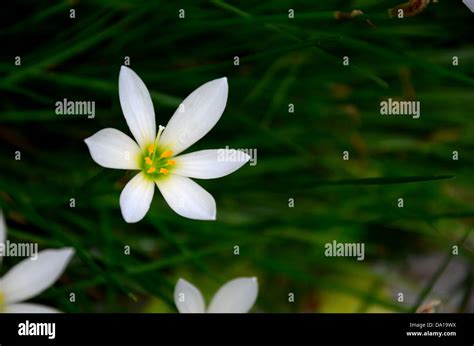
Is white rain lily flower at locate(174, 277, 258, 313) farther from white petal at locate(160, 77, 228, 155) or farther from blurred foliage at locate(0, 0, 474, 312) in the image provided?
A: white petal at locate(160, 77, 228, 155)

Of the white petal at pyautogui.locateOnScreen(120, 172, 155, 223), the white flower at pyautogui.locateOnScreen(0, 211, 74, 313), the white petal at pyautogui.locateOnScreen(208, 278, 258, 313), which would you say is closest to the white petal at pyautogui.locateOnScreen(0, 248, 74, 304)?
the white flower at pyautogui.locateOnScreen(0, 211, 74, 313)

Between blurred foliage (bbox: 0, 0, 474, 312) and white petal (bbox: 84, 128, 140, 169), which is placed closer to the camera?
white petal (bbox: 84, 128, 140, 169)

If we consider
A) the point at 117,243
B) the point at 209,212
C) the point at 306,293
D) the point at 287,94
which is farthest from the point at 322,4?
the point at 306,293

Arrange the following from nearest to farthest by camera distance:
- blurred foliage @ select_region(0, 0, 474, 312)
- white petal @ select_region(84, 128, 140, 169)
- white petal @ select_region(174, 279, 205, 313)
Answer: white petal @ select_region(84, 128, 140, 169), white petal @ select_region(174, 279, 205, 313), blurred foliage @ select_region(0, 0, 474, 312)

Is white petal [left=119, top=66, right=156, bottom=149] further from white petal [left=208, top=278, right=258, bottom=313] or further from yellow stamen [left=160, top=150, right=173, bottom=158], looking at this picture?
white petal [left=208, top=278, right=258, bottom=313]

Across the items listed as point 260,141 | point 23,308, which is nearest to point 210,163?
point 23,308

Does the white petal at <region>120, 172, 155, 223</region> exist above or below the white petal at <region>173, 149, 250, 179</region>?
below

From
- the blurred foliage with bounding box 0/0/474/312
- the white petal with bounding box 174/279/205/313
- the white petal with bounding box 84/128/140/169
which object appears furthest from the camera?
the blurred foliage with bounding box 0/0/474/312

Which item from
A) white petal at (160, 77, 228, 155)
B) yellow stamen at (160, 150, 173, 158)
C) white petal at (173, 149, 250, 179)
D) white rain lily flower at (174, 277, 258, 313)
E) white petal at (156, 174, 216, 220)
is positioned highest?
white petal at (160, 77, 228, 155)
